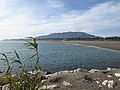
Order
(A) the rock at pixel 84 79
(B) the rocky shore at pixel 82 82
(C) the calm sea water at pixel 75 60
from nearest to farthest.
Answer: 1. (B) the rocky shore at pixel 82 82
2. (A) the rock at pixel 84 79
3. (C) the calm sea water at pixel 75 60

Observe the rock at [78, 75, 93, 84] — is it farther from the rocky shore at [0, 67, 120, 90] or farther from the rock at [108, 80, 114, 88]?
the rock at [108, 80, 114, 88]

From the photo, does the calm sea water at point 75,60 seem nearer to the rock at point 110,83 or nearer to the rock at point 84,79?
the rock at point 84,79

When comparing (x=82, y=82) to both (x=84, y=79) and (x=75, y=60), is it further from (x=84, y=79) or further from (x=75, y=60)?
(x=75, y=60)

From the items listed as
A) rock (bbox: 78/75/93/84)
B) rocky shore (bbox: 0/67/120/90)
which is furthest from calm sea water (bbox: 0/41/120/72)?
rock (bbox: 78/75/93/84)

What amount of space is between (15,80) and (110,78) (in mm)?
6769

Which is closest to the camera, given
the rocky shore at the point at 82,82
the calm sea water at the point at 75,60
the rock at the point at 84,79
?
the rocky shore at the point at 82,82

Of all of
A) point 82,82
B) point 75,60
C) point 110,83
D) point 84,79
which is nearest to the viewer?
point 110,83

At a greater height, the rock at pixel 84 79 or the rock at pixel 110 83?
the rock at pixel 84 79

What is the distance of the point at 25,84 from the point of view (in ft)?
13.2

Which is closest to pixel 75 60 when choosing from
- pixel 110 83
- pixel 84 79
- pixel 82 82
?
pixel 84 79

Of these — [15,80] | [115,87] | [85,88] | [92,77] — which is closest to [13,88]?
[15,80]

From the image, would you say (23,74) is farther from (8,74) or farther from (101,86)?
(101,86)

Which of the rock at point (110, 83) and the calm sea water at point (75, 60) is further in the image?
the calm sea water at point (75, 60)

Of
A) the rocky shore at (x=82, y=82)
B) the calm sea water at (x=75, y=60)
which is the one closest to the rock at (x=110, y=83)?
the rocky shore at (x=82, y=82)
